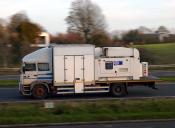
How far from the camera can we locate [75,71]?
3048 cm

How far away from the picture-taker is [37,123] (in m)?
20.5

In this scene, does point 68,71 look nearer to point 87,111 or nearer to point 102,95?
point 102,95

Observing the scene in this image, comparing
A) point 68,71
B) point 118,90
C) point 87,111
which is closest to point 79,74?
point 68,71

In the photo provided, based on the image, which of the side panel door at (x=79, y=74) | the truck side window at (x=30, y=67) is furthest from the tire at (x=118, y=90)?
the truck side window at (x=30, y=67)

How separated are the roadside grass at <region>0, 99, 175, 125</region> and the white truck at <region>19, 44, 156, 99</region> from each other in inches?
200

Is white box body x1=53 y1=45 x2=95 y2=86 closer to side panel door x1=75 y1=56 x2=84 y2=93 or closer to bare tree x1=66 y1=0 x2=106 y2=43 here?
side panel door x1=75 y1=56 x2=84 y2=93

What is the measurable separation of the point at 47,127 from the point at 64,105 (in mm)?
3831

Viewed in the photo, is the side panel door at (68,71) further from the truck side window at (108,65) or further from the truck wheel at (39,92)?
the truck side window at (108,65)

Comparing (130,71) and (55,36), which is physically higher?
(55,36)

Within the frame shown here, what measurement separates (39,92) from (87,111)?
24.8ft

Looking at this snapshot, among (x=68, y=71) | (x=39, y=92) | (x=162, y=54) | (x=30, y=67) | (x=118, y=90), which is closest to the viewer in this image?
(x=39, y=92)

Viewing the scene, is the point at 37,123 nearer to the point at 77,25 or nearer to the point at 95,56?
the point at 95,56

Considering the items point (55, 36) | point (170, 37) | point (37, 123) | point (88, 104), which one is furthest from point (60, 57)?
point (170, 37)

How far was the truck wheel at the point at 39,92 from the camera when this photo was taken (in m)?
30.2
